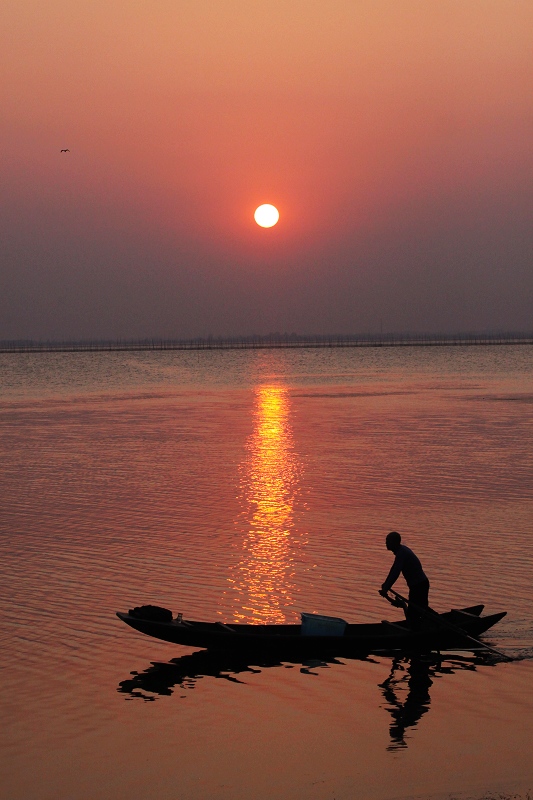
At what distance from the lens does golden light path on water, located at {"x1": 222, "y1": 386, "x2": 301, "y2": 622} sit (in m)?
20.5

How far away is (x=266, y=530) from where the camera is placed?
90.9ft

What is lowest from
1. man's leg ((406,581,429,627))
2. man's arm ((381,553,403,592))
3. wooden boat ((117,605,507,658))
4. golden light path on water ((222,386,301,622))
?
golden light path on water ((222,386,301,622))

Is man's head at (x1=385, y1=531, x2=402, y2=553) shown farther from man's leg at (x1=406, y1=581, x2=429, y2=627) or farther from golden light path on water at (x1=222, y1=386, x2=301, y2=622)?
golden light path on water at (x1=222, y1=386, x2=301, y2=622)

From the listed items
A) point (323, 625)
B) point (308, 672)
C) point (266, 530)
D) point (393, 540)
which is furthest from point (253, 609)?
point (266, 530)

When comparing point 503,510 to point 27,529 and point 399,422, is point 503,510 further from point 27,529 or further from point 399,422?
point 399,422

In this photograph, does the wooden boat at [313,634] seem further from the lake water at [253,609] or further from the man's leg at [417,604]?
the lake water at [253,609]

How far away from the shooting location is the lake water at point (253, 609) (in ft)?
42.4

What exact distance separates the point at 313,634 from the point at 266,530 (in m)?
10.4

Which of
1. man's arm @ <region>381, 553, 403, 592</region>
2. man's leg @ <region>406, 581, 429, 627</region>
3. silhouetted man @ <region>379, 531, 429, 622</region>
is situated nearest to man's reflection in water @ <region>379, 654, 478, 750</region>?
man's leg @ <region>406, 581, 429, 627</region>

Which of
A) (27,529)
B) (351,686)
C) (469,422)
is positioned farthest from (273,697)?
(469,422)

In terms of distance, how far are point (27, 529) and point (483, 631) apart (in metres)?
15.1

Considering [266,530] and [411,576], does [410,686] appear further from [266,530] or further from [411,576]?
[266,530]

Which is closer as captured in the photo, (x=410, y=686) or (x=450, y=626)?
(x=410, y=686)

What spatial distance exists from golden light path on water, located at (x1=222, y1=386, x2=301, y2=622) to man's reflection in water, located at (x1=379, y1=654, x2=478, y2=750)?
3181 millimetres
